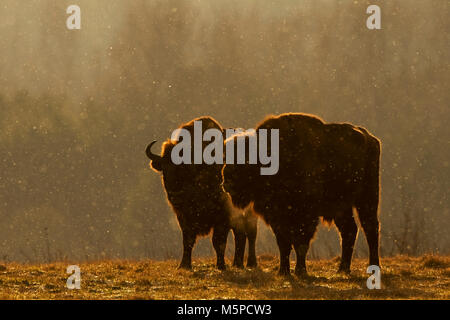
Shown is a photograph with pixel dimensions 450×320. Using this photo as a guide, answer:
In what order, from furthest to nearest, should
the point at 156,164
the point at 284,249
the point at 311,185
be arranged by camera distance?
1. the point at 156,164
2. the point at 311,185
3. the point at 284,249

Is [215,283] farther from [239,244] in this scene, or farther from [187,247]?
[239,244]

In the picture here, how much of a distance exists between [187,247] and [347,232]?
9.91ft

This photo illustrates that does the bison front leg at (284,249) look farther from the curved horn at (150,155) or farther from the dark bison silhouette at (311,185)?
the curved horn at (150,155)

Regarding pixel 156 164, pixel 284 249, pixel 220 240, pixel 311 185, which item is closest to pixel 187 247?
pixel 220 240

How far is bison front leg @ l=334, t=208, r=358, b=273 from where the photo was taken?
10836 millimetres

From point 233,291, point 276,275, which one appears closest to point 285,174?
point 276,275

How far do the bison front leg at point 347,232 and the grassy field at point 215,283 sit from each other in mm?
333

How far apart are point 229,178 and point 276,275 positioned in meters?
1.65

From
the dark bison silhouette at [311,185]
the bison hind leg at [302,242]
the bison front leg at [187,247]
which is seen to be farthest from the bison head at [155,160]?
the bison hind leg at [302,242]

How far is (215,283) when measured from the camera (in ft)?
30.3

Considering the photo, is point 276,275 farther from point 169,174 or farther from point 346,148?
point 169,174

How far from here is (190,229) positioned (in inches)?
473

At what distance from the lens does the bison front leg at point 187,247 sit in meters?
11.8

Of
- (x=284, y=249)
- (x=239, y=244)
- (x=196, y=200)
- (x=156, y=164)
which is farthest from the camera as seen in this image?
(x=239, y=244)
